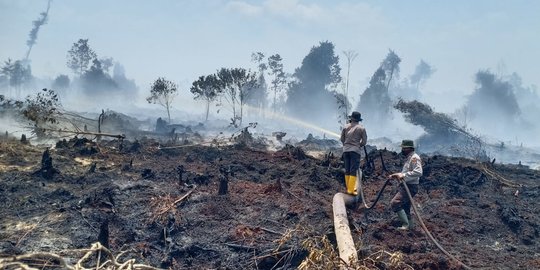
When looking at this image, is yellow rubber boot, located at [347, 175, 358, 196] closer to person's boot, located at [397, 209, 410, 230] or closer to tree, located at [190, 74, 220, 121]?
person's boot, located at [397, 209, 410, 230]

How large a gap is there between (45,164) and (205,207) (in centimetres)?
535

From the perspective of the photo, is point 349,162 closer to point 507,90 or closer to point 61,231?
point 61,231

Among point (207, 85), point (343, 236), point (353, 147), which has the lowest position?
point (343, 236)

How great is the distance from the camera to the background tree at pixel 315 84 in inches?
2638

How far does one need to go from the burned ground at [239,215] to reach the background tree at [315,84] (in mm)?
56137

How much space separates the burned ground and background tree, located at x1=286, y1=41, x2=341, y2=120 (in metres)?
56.1

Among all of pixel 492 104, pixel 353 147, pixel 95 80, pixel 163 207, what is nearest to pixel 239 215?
pixel 163 207

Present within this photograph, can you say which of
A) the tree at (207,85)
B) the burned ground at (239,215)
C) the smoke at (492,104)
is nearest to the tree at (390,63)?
the smoke at (492,104)

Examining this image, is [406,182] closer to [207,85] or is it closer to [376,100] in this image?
[207,85]

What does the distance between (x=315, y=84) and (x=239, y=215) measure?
62.9m

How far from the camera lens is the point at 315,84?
68.8 meters

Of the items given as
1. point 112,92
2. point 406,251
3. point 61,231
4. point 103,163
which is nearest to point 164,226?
point 61,231

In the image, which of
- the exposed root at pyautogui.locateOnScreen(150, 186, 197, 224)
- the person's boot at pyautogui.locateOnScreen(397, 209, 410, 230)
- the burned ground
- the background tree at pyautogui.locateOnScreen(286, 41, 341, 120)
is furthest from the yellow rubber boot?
the background tree at pyautogui.locateOnScreen(286, 41, 341, 120)

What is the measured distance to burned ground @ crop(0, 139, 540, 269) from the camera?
19.2 ft
